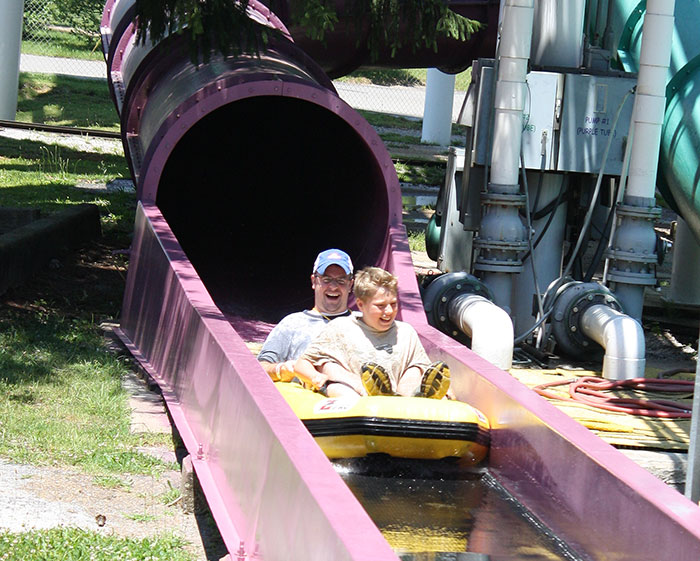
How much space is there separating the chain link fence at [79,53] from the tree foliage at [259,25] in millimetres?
18944

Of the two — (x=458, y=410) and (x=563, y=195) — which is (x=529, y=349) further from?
(x=458, y=410)

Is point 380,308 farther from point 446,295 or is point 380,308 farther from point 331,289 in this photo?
point 446,295

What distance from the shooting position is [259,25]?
7.99 m

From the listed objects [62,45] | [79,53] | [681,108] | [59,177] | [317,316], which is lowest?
[59,177]

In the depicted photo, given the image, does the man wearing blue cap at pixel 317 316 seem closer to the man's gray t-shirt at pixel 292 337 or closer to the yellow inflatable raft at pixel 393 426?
the man's gray t-shirt at pixel 292 337

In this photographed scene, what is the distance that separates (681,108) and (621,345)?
6.71 ft

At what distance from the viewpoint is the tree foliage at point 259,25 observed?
7.21 meters

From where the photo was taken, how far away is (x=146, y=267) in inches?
303

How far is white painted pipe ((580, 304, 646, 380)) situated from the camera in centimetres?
766

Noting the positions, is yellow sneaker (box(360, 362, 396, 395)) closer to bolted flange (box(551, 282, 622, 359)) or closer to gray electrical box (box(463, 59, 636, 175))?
bolted flange (box(551, 282, 622, 359))

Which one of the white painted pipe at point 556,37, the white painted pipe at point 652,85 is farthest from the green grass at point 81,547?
the white painted pipe at point 556,37

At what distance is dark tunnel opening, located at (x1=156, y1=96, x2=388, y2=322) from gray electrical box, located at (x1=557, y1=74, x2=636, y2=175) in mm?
1470

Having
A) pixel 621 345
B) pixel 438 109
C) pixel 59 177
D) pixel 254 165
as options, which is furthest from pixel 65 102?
pixel 621 345

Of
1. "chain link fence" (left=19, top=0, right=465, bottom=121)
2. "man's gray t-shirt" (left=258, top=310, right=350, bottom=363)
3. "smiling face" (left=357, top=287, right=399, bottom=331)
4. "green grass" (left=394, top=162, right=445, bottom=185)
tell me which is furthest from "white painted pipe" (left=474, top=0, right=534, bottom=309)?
"chain link fence" (left=19, top=0, right=465, bottom=121)
